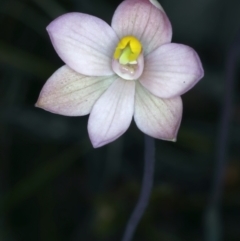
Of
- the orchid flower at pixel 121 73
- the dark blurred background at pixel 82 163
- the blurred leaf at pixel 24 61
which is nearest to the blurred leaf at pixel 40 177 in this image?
the dark blurred background at pixel 82 163

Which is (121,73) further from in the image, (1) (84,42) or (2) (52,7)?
(2) (52,7)

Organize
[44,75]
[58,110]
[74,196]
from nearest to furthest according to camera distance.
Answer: [58,110] → [44,75] → [74,196]

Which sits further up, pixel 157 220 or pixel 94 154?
pixel 94 154

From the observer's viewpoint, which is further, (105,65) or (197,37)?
(197,37)

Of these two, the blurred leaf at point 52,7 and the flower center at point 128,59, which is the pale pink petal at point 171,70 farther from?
the blurred leaf at point 52,7

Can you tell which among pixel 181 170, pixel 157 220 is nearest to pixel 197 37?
pixel 181 170

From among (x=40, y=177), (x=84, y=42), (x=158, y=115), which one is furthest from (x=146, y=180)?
(x=40, y=177)

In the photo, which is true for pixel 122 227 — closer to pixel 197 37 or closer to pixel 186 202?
pixel 186 202
